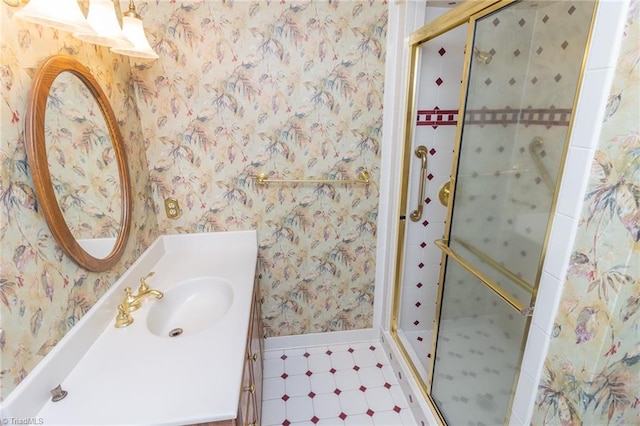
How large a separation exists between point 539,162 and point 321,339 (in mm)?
1730

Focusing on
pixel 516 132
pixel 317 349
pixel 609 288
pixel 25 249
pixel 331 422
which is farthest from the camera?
pixel 317 349

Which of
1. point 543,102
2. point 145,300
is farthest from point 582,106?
point 145,300

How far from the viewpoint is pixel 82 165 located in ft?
3.59

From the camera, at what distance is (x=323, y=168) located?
5.81 feet

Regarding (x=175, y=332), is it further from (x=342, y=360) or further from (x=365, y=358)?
(x=365, y=358)

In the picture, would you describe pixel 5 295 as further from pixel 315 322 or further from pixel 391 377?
pixel 391 377

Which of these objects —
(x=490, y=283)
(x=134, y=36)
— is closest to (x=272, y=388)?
(x=490, y=283)

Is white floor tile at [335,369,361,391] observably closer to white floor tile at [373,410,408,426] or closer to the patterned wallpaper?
white floor tile at [373,410,408,426]

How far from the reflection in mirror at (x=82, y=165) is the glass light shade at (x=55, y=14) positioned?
0.78 feet

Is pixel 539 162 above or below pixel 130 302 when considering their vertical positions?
above

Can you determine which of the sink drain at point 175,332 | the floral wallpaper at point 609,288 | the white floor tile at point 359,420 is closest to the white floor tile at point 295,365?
the white floor tile at point 359,420

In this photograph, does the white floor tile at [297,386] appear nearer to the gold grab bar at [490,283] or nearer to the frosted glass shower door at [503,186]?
the frosted glass shower door at [503,186]

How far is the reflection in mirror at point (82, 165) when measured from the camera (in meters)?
0.96

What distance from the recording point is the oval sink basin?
4.21ft
